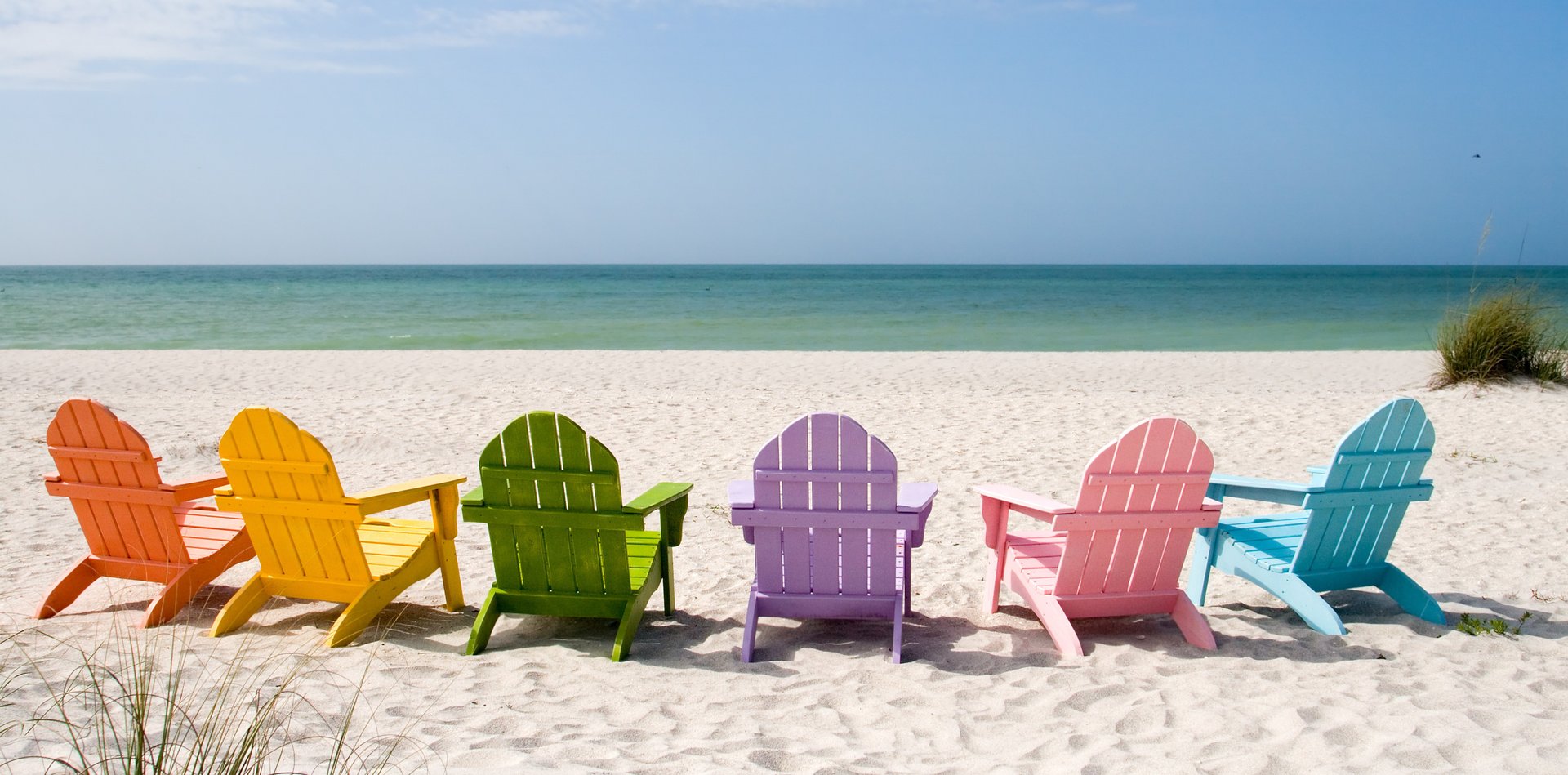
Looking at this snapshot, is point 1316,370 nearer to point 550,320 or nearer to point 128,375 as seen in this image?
point 128,375

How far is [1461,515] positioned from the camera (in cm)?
564

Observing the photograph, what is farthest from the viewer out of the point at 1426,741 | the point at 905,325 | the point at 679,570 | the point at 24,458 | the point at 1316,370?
the point at 905,325

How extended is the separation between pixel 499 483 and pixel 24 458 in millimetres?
5768

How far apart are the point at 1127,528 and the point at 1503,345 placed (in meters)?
9.20

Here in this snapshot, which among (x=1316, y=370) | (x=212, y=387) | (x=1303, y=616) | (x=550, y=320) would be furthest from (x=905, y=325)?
(x=1303, y=616)

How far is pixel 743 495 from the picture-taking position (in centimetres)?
373

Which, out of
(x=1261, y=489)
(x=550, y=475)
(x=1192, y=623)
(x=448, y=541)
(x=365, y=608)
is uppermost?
(x=550, y=475)

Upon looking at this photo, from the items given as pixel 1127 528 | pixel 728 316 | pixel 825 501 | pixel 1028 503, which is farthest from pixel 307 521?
pixel 728 316

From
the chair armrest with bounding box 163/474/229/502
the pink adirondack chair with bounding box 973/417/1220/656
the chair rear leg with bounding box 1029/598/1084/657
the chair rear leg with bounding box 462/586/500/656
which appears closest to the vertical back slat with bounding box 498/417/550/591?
the chair rear leg with bounding box 462/586/500/656

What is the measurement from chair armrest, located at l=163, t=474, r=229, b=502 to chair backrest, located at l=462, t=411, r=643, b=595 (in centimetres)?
135

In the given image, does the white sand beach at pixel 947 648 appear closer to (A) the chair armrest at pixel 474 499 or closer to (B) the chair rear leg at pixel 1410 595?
(B) the chair rear leg at pixel 1410 595

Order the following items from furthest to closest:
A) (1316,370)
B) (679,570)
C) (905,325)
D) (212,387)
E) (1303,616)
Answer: (905,325) → (1316,370) → (212,387) → (679,570) → (1303,616)

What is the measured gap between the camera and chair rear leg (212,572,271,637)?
3.73 meters

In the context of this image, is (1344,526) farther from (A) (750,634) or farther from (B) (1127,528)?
(A) (750,634)
